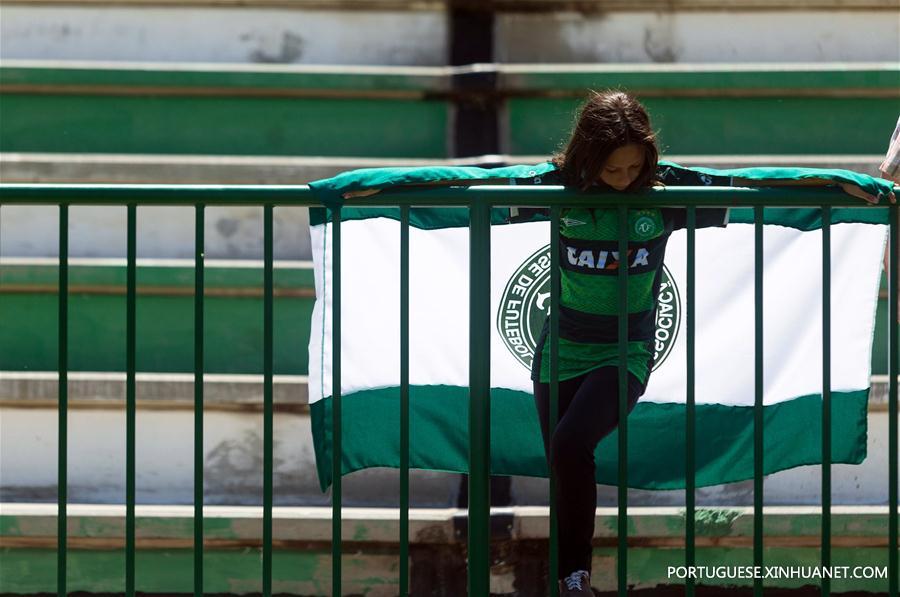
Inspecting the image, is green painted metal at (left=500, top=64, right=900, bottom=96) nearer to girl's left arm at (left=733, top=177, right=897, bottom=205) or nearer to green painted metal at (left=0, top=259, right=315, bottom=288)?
green painted metal at (left=0, top=259, right=315, bottom=288)

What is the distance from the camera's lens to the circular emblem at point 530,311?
3984mm

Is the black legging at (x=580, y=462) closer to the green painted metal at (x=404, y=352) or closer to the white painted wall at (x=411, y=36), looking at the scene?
the green painted metal at (x=404, y=352)

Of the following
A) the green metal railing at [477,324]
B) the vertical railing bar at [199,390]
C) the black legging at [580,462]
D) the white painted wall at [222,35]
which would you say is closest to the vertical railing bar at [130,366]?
the green metal railing at [477,324]

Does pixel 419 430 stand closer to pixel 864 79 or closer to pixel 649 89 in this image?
pixel 649 89

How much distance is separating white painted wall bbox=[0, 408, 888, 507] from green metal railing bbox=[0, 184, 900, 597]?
172cm

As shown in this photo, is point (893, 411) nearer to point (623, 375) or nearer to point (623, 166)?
point (623, 375)

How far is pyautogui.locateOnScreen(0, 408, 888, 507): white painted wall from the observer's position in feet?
17.8

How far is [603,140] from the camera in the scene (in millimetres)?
3611

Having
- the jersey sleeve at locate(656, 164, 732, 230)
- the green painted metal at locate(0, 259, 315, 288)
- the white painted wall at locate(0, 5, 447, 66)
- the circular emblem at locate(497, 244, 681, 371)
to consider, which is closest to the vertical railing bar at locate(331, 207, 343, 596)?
the circular emblem at locate(497, 244, 681, 371)

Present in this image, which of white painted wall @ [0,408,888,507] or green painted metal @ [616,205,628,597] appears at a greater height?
green painted metal @ [616,205,628,597]

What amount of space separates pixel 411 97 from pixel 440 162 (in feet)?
1.30

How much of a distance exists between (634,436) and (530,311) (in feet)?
1.86

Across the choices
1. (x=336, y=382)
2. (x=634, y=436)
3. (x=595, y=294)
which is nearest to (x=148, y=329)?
(x=336, y=382)

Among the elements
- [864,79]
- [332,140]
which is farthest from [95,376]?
[864,79]
